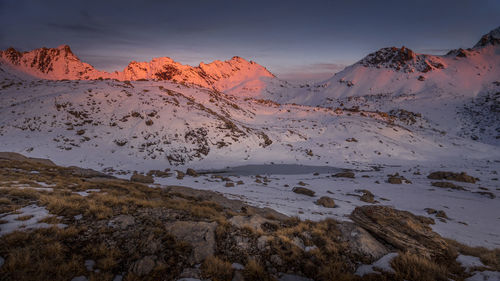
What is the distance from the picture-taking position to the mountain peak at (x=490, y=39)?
410 ft

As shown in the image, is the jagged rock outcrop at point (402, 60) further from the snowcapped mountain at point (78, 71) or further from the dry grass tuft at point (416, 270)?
the dry grass tuft at point (416, 270)

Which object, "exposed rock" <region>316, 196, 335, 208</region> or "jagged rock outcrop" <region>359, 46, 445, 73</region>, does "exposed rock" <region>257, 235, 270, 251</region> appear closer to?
"exposed rock" <region>316, 196, 335, 208</region>

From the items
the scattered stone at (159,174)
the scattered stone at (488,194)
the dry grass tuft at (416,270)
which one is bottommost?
the scattered stone at (488,194)

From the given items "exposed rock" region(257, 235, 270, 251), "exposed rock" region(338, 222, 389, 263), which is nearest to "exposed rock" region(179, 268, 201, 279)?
"exposed rock" region(257, 235, 270, 251)

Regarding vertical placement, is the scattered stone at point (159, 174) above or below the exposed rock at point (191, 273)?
below

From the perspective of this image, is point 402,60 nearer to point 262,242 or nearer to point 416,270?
point 416,270

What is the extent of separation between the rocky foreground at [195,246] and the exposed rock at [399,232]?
0.12 ft

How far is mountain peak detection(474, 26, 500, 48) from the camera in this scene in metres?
125

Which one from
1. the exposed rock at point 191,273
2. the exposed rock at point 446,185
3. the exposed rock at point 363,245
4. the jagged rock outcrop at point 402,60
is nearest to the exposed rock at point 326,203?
the exposed rock at point 363,245

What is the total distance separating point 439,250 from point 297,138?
4111cm

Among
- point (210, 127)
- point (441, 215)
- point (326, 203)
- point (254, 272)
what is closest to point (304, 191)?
point (326, 203)

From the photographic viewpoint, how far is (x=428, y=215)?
556 inches

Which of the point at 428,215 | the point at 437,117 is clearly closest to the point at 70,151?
the point at 428,215

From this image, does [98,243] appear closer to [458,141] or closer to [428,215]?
[428,215]
